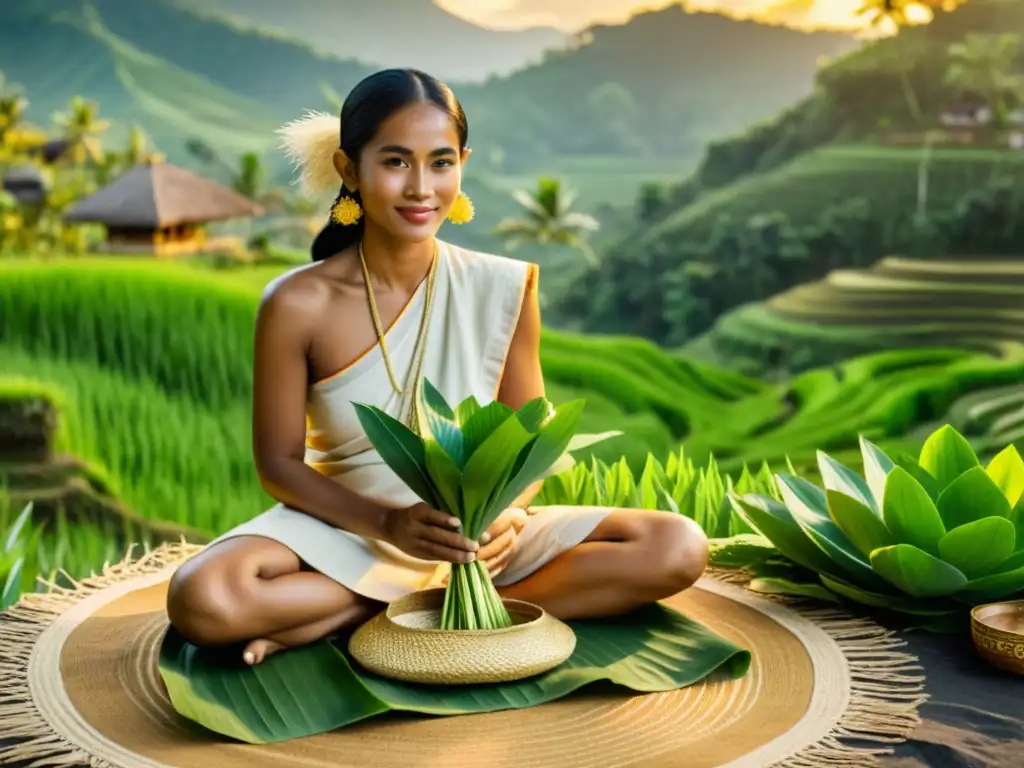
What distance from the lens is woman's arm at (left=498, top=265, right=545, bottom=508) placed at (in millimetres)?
2135

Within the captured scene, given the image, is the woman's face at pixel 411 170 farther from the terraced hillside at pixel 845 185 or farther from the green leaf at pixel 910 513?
the terraced hillside at pixel 845 185

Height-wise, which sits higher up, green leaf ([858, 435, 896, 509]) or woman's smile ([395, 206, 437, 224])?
woman's smile ([395, 206, 437, 224])

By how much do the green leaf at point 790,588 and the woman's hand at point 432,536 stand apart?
26.1 inches

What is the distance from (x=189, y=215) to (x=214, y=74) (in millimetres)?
962

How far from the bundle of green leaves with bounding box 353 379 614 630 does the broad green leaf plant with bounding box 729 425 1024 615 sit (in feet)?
1.72

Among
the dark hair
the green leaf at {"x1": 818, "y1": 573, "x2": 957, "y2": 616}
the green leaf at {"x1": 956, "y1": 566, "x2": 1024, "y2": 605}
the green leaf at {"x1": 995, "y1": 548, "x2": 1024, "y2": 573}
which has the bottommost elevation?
the green leaf at {"x1": 818, "y1": 573, "x2": 957, "y2": 616}

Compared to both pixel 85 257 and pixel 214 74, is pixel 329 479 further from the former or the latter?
pixel 214 74

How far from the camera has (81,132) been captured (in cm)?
544

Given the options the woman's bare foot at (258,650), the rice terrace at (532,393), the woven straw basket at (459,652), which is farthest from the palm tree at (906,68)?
the woman's bare foot at (258,650)

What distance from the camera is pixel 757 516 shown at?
2225 mm

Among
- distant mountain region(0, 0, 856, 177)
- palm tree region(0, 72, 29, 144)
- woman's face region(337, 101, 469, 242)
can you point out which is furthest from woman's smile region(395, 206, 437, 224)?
palm tree region(0, 72, 29, 144)

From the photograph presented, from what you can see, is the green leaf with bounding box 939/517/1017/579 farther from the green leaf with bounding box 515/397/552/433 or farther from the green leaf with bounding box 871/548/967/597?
the green leaf with bounding box 515/397/552/433

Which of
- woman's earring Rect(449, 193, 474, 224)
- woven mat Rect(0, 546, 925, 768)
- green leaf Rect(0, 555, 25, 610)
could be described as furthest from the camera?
green leaf Rect(0, 555, 25, 610)

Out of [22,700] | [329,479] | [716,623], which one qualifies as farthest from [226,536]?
[716,623]
